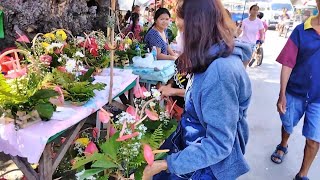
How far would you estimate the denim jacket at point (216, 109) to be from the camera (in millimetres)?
1109

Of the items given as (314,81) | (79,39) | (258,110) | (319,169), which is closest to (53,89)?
(79,39)

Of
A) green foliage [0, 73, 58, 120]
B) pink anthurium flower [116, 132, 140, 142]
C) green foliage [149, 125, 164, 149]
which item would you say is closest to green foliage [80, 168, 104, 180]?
pink anthurium flower [116, 132, 140, 142]

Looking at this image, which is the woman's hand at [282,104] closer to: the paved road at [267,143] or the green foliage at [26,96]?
the paved road at [267,143]

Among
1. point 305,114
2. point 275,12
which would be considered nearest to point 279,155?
point 305,114

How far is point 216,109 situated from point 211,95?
51 mm

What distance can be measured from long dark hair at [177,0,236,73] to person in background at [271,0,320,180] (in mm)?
1522

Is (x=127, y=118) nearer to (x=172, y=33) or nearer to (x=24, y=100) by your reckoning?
(x=24, y=100)

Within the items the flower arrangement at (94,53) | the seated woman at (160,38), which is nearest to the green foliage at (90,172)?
the flower arrangement at (94,53)

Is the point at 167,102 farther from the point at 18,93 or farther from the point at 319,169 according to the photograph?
the point at 319,169

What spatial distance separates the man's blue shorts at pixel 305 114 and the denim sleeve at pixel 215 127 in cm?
164

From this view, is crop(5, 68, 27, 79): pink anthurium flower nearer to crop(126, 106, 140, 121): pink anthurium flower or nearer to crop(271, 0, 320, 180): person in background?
crop(126, 106, 140, 121): pink anthurium flower

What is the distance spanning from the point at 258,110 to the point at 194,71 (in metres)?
3.59

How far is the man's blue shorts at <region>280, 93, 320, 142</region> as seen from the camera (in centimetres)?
250

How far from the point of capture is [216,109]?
1.11m
